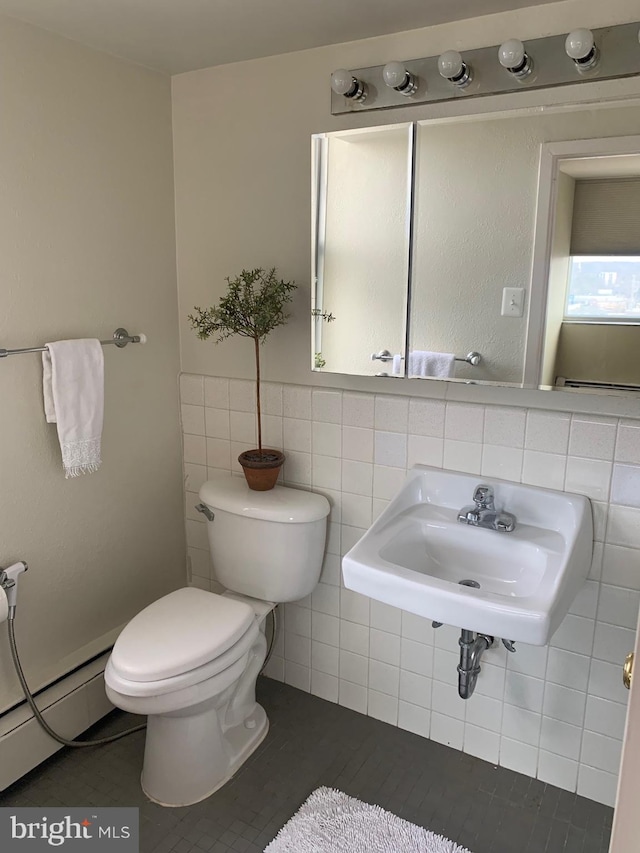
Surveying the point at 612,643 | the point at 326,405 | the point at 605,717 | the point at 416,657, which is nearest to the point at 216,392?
the point at 326,405

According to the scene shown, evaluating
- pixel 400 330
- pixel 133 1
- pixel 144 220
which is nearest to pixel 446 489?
pixel 400 330

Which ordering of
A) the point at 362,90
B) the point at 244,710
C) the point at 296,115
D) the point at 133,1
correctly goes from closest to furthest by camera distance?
the point at 133,1
the point at 362,90
the point at 296,115
the point at 244,710

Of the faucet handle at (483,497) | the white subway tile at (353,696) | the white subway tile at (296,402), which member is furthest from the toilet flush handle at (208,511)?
the faucet handle at (483,497)

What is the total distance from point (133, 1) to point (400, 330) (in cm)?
105

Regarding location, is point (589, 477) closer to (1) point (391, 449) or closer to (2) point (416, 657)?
(1) point (391, 449)

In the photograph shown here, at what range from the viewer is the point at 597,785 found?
187cm

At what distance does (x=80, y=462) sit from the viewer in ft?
6.39

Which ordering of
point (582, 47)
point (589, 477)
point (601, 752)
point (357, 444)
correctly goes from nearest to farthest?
point (582, 47), point (589, 477), point (601, 752), point (357, 444)

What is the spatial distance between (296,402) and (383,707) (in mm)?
1047

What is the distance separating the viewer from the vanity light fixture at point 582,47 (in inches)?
58.5

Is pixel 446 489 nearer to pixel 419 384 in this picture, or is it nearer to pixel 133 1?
pixel 419 384

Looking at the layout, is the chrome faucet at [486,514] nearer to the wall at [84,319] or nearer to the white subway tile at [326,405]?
the white subway tile at [326,405]

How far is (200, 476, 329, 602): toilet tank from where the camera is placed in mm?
2023

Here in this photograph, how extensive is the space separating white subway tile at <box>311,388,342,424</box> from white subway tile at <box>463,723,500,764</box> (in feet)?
3.40
